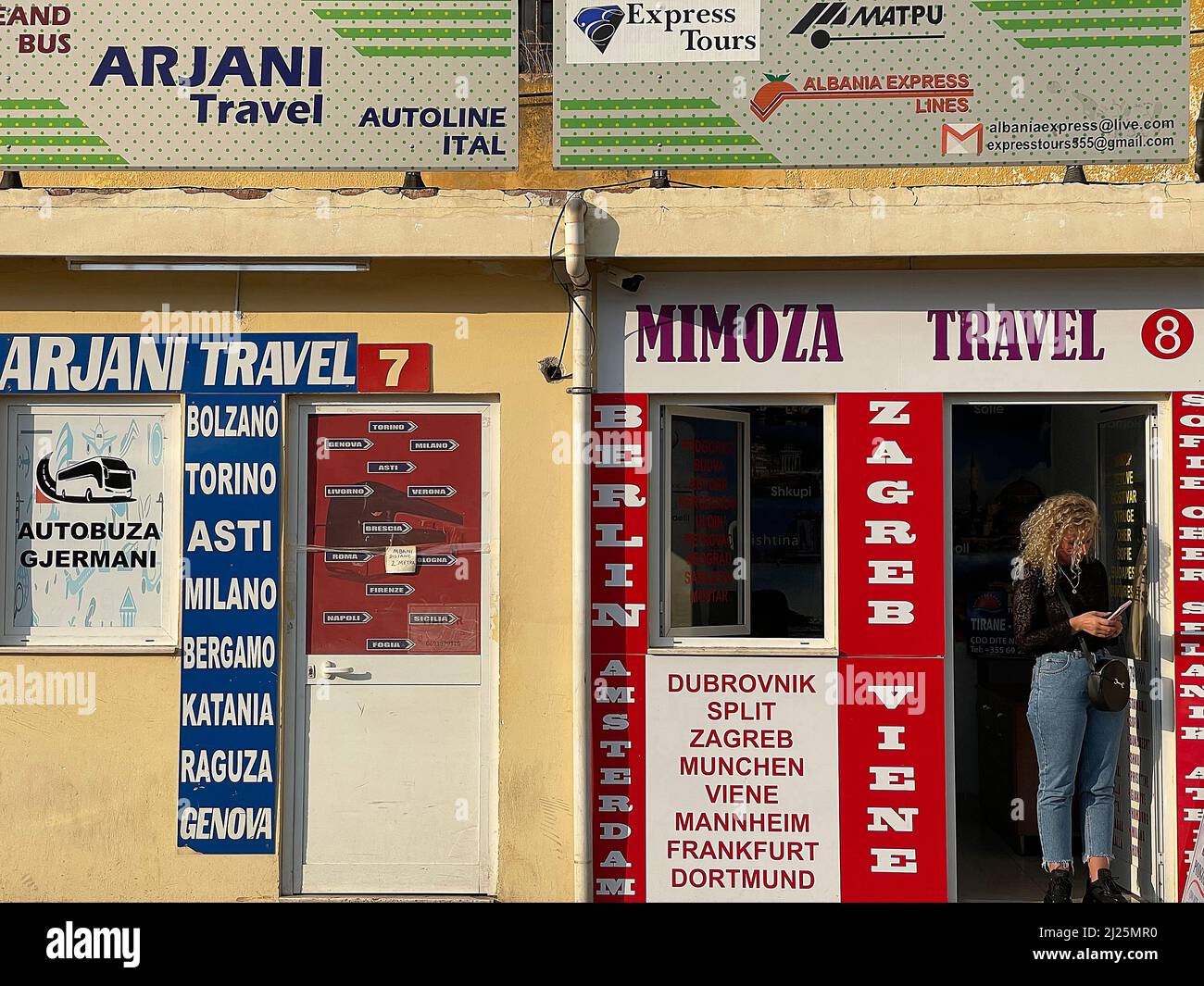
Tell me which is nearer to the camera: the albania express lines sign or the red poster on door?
the albania express lines sign

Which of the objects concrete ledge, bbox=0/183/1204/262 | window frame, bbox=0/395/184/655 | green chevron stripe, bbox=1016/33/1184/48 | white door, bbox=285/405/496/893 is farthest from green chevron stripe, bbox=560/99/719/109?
window frame, bbox=0/395/184/655

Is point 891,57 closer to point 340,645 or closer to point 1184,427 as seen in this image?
point 1184,427

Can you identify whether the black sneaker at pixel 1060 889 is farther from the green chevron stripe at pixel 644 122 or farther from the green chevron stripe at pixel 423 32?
the green chevron stripe at pixel 423 32

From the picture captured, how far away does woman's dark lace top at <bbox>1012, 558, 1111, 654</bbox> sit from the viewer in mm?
5508

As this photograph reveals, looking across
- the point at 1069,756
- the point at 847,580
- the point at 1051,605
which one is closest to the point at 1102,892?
the point at 1069,756

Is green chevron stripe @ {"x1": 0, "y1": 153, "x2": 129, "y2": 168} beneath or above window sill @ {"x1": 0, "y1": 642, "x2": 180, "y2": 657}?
above

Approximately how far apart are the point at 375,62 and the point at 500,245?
114 cm

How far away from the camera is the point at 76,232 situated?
5562 millimetres

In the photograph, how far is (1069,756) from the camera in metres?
5.50

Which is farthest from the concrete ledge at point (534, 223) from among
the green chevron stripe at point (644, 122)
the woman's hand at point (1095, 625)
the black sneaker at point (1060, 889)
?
the black sneaker at point (1060, 889)

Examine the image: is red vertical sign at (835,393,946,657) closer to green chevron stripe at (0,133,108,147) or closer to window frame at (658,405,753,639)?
window frame at (658,405,753,639)

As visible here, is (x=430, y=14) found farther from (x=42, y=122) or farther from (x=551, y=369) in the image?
(x=42, y=122)

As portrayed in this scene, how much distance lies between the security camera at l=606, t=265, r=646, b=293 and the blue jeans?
2714 millimetres

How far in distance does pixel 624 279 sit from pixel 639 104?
33.7 inches
